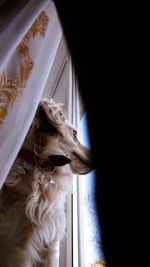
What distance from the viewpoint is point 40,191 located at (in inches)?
31.1

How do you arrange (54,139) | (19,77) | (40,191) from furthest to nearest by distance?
1. (54,139)
2. (40,191)
3. (19,77)

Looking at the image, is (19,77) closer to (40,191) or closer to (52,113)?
(52,113)

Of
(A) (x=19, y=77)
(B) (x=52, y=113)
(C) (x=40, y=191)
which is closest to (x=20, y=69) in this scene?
(A) (x=19, y=77)

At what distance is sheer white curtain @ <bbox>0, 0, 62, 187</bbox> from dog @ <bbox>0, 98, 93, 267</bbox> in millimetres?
257

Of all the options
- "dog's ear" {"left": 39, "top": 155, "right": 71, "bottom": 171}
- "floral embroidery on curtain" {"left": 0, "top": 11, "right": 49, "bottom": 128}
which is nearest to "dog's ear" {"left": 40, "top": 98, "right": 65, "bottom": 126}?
"dog's ear" {"left": 39, "top": 155, "right": 71, "bottom": 171}

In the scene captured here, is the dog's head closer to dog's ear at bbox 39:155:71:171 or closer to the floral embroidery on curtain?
dog's ear at bbox 39:155:71:171

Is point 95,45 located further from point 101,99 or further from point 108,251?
point 108,251

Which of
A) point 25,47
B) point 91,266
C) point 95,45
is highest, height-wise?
point 25,47

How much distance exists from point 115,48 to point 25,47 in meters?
0.49

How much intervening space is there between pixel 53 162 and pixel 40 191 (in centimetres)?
14

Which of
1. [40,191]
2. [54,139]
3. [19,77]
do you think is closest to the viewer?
[19,77]

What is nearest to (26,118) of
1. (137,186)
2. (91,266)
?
(137,186)

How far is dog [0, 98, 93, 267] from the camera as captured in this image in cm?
63

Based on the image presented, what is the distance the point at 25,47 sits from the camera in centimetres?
64
